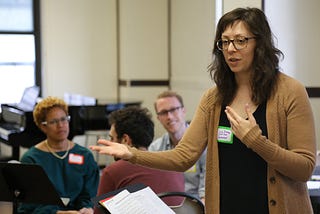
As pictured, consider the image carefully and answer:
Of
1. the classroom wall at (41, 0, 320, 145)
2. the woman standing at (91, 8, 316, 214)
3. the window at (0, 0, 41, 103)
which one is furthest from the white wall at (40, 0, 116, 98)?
the woman standing at (91, 8, 316, 214)

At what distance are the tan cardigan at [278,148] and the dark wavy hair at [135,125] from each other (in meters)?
0.68

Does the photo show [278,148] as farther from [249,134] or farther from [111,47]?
[111,47]

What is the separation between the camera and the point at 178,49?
725 cm

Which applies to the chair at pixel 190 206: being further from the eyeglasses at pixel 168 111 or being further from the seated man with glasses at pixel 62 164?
the eyeglasses at pixel 168 111

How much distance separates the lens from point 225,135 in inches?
72.9

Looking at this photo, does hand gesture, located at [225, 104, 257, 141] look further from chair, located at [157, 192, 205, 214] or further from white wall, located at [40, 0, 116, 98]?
white wall, located at [40, 0, 116, 98]

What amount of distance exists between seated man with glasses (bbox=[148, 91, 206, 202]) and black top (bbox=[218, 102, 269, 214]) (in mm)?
1300

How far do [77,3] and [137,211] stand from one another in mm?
6267

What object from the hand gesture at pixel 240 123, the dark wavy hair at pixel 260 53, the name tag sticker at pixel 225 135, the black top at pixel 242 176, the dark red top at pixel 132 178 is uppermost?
the dark wavy hair at pixel 260 53

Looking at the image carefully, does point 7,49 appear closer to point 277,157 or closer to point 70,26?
point 70,26

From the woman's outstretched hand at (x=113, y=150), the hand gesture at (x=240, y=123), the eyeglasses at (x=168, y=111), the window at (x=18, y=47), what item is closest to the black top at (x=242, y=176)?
the hand gesture at (x=240, y=123)

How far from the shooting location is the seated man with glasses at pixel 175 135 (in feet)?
10.8

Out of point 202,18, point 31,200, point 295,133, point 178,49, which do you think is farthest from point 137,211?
point 178,49

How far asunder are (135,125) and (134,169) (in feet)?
0.93
